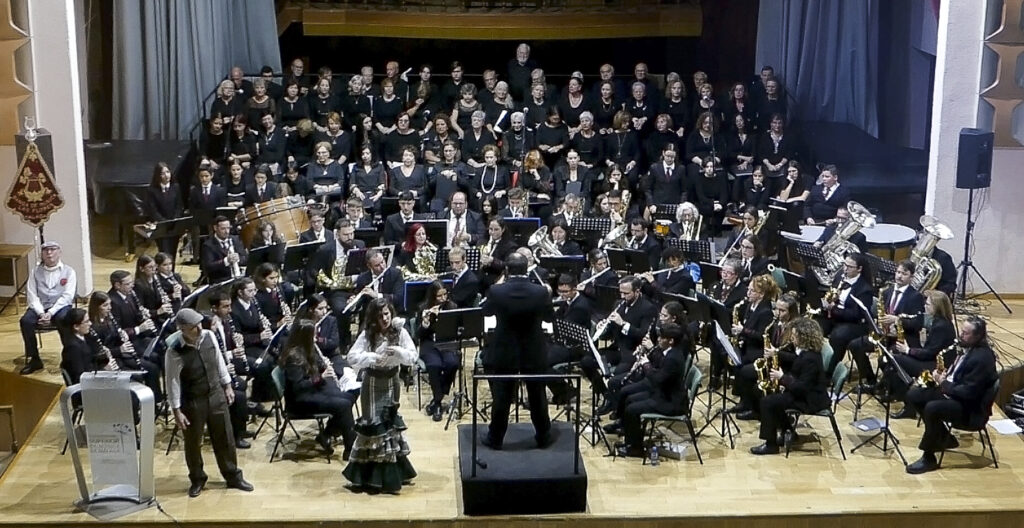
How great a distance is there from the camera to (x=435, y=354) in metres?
8.88

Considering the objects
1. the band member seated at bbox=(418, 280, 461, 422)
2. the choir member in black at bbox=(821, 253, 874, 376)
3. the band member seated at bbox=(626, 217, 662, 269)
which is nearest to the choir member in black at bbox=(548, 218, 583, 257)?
the band member seated at bbox=(626, 217, 662, 269)

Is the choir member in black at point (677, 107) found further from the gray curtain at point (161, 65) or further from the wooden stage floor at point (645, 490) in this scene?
the gray curtain at point (161, 65)

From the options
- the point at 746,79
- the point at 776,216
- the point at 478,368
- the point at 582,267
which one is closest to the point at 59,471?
the point at 478,368

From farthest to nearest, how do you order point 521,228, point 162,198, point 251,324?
point 162,198 → point 521,228 → point 251,324

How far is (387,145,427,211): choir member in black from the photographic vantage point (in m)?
11.7

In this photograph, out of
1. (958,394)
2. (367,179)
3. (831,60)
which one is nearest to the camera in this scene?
(958,394)

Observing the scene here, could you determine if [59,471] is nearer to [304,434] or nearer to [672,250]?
[304,434]

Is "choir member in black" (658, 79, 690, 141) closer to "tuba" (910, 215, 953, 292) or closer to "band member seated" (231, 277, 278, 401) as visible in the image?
"tuba" (910, 215, 953, 292)

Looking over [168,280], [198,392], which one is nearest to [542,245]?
[168,280]

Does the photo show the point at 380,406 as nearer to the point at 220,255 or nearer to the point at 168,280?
the point at 168,280

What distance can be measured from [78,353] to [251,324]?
3.72ft

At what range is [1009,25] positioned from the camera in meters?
11.0

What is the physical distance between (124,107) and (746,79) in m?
6.97

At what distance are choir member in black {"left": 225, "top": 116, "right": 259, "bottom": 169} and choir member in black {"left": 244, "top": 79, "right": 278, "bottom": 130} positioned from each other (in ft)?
0.48
